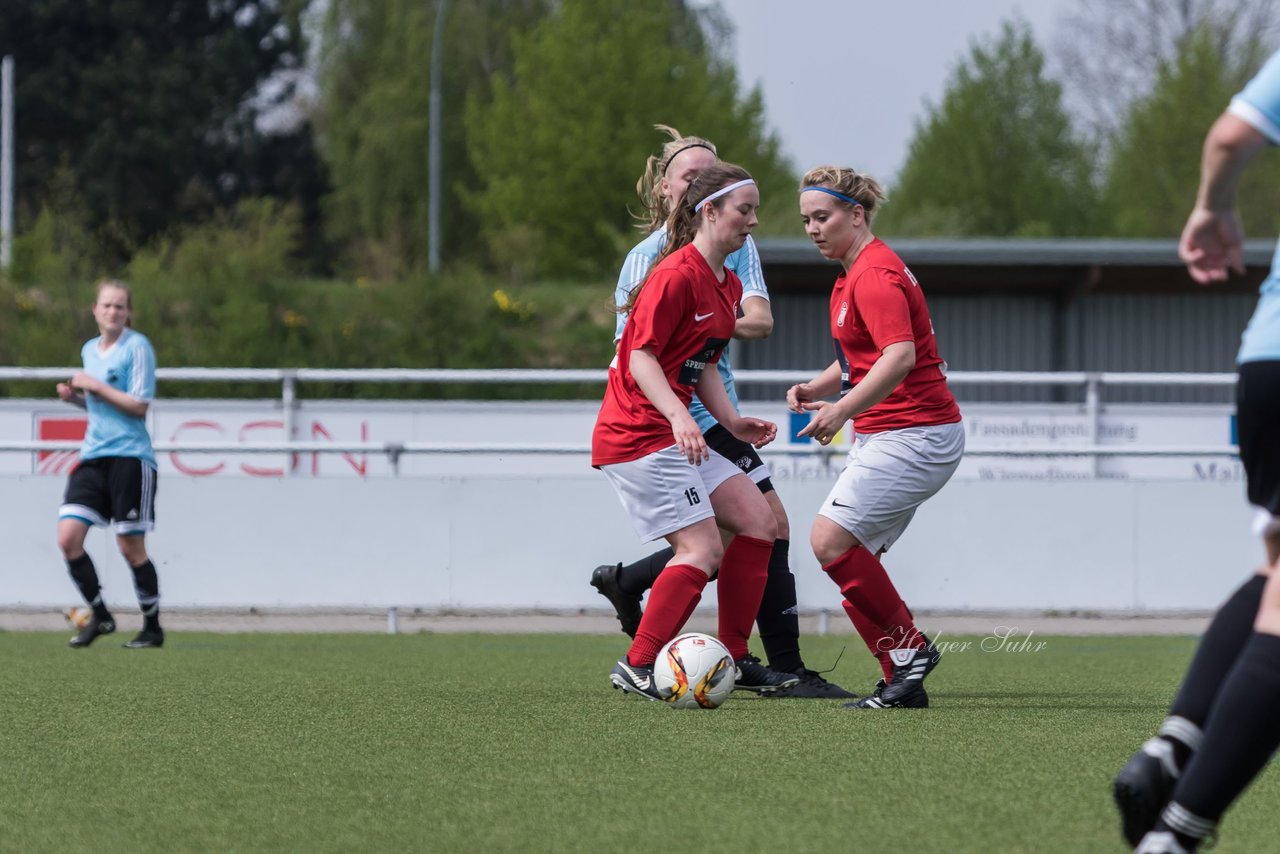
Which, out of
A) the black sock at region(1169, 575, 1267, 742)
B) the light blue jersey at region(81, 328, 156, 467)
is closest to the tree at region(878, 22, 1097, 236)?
the light blue jersey at region(81, 328, 156, 467)

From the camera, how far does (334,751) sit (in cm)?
505

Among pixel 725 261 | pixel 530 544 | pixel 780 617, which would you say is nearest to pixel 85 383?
pixel 530 544

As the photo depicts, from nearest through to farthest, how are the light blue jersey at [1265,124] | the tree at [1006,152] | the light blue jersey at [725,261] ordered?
the light blue jersey at [1265,124] → the light blue jersey at [725,261] → the tree at [1006,152]

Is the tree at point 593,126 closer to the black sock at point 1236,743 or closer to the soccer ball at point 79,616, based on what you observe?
the soccer ball at point 79,616

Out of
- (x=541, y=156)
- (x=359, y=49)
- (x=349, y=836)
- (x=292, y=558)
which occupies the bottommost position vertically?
(x=292, y=558)

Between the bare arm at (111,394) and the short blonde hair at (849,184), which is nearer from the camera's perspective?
the short blonde hair at (849,184)

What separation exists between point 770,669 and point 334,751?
2.26m

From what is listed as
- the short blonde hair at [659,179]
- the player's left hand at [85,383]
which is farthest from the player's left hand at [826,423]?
the player's left hand at [85,383]

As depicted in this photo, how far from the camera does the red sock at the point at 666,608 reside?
244 inches

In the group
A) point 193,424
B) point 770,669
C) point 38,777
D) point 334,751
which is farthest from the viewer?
point 193,424

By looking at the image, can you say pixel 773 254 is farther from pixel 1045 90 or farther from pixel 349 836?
pixel 1045 90

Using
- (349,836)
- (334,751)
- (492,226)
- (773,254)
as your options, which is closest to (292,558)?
(334,751)

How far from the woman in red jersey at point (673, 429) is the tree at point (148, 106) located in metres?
44.3

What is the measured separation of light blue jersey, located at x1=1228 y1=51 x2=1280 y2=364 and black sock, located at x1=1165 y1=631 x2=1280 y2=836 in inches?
19.8
